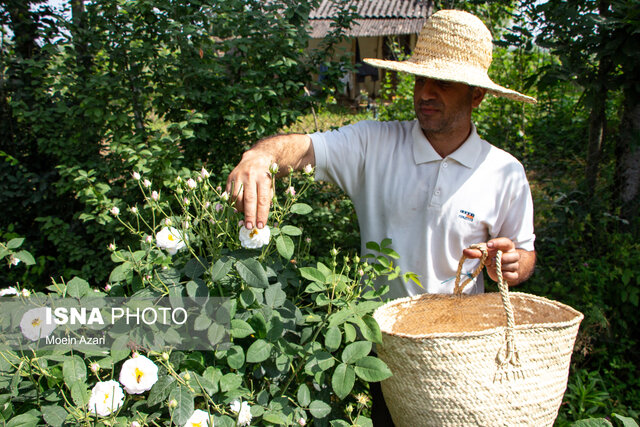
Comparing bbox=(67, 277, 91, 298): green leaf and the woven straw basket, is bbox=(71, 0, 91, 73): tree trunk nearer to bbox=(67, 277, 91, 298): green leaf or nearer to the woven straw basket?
bbox=(67, 277, 91, 298): green leaf

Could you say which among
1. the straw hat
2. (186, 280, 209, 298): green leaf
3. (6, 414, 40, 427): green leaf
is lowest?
(6, 414, 40, 427): green leaf

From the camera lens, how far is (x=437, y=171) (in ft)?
5.89

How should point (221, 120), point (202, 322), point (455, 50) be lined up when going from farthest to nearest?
point (221, 120), point (455, 50), point (202, 322)

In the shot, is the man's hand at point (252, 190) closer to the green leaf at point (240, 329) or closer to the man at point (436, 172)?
the green leaf at point (240, 329)

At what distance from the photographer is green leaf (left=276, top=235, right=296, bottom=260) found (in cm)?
109

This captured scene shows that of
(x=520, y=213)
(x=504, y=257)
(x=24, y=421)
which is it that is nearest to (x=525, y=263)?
(x=520, y=213)

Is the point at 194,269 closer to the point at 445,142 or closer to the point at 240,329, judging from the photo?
the point at 240,329

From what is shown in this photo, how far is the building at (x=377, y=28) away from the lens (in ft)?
36.4

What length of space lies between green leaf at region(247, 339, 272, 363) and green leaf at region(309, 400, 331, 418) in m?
0.15

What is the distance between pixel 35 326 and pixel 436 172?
139cm

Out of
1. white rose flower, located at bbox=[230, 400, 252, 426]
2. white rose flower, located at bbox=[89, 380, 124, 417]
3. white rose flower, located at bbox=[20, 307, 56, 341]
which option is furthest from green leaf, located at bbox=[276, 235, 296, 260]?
white rose flower, located at bbox=[20, 307, 56, 341]

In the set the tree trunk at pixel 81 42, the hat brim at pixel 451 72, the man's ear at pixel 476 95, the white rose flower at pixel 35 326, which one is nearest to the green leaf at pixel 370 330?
the white rose flower at pixel 35 326

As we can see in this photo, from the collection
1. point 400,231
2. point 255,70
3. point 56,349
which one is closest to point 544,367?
point 400,231

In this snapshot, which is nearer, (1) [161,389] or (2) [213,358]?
(1) [161,389]
